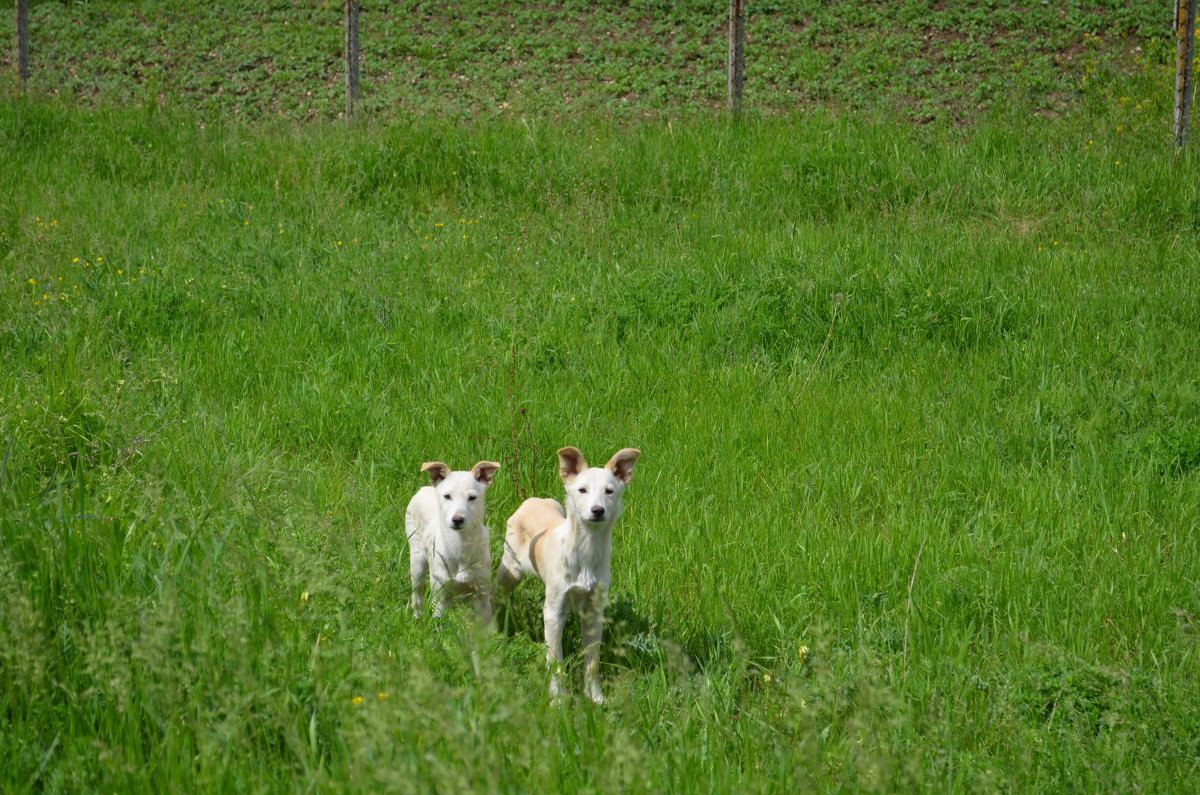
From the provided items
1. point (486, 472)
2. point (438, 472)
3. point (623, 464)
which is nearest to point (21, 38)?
point (438, 472)

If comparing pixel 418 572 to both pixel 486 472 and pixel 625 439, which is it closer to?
pixel 486 472

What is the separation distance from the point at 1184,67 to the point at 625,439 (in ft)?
26.3

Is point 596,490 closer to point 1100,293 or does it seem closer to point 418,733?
point 418,733

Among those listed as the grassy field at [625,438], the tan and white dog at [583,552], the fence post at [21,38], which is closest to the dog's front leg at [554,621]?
the tan and white dog at [583,552]

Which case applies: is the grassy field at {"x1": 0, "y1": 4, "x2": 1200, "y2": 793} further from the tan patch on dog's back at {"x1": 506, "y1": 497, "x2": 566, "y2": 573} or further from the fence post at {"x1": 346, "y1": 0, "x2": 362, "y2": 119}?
the fence post at {"x1": 346, "y1": 0, "x2": 362, "y2": 119}

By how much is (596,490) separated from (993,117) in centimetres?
1019

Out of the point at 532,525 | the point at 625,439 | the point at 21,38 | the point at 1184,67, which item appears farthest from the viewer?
the point at 21,38

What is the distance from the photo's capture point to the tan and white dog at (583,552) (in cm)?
402

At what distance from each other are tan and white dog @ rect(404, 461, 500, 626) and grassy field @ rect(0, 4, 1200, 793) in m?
0.26

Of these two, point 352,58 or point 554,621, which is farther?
point 352,58

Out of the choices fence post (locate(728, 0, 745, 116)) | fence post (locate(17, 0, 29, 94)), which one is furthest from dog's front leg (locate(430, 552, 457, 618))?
fence post (locate(17, 0, 29, 94))

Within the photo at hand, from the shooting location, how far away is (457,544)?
13.9 feet

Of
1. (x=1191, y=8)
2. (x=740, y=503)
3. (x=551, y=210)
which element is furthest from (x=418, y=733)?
(x=1191, y=8)

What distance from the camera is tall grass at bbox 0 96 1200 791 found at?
2936mm
